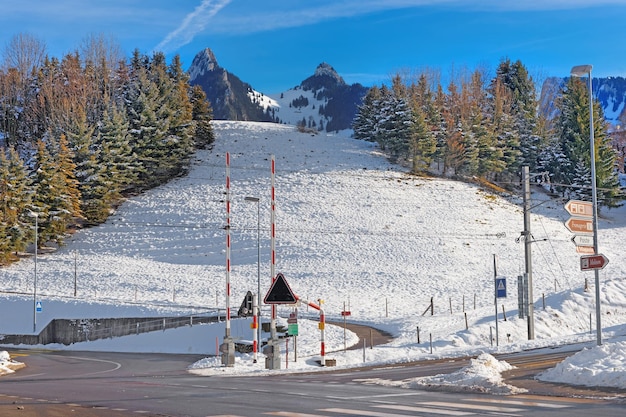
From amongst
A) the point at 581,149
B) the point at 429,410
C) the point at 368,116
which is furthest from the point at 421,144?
the point at 429,410

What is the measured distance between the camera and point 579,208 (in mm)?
18406

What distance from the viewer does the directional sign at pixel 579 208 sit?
18.0 m

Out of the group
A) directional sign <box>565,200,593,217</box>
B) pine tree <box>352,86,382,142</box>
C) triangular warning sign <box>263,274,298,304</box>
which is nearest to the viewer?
directional sign <box>565,200,593,217</box>

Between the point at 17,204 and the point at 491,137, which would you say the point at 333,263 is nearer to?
the point at 17,204

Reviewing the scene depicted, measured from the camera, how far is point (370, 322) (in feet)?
148

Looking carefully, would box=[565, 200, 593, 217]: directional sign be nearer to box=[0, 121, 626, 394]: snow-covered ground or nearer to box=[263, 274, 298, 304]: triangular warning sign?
box=[263, 274, 298, 304]: triangular warning sign

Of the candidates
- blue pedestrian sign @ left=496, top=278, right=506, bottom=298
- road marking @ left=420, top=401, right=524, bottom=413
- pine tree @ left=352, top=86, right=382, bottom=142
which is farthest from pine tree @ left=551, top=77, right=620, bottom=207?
road marking @ left=420, top=401, right=524, bottom=413

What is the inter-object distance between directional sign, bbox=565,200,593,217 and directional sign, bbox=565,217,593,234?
151 mm

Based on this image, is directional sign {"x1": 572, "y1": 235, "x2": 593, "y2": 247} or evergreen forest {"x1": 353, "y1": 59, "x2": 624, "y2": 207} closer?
directional sign {"x1": 572, "y1": 235, "x2": 593, "y2": 247}

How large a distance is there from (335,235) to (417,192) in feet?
51.8

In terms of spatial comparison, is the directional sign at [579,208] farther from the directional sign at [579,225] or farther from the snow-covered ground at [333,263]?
the snow-covered ground at [333,263]

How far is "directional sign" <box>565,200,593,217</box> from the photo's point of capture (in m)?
18.0

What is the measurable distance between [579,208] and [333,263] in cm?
4397

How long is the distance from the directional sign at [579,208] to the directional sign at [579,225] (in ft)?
0.50
